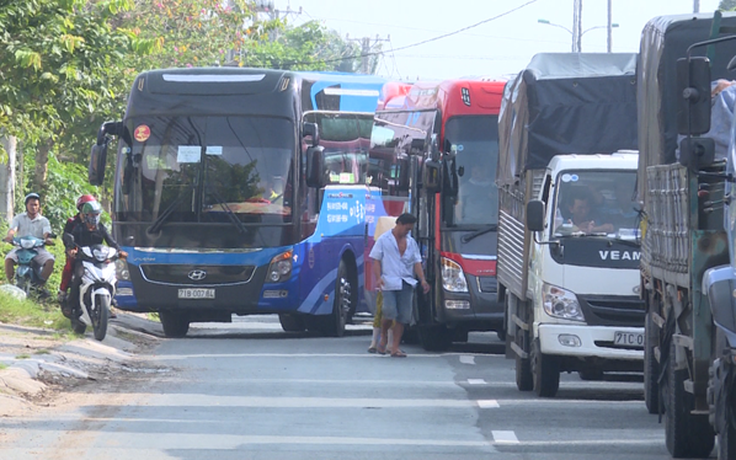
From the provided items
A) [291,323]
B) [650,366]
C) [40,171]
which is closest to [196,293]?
[291,323]

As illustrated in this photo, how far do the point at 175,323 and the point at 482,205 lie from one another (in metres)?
5.04

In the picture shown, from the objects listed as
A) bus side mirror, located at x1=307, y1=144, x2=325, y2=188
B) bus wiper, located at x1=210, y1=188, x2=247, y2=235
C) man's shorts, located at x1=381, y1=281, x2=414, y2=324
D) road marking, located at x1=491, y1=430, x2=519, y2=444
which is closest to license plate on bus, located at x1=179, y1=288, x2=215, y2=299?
bus wiper, located at x1=210, y1=188, x2=247, y2=235

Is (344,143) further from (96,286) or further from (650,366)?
(650,366)

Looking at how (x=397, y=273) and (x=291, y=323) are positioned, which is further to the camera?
(x=291, y=323)

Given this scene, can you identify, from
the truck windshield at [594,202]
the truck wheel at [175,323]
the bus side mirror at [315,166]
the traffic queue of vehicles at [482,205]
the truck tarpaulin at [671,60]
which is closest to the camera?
the traffic queue of vehicles at [482,205]

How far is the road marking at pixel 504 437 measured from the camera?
32.8ft

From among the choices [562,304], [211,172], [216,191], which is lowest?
[562,304]

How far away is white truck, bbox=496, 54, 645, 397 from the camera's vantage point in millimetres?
12500

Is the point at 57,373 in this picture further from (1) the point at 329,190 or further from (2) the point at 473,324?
(1) the point at 329,190

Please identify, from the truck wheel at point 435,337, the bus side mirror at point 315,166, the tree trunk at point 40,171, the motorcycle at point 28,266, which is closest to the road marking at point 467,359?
the truck wheel at point 435,337

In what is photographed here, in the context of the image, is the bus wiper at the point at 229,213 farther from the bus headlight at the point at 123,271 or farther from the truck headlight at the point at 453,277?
the truck headlight at the point at 453,277

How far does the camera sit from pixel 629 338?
40.6 feet

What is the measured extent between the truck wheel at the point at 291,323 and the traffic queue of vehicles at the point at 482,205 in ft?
0.13

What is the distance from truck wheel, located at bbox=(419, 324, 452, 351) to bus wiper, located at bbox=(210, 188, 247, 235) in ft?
8.57
